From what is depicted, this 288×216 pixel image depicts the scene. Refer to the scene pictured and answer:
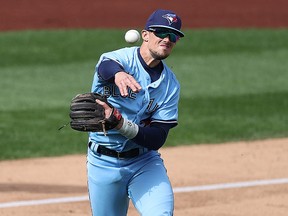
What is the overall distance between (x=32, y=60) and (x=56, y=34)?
9.78 ft

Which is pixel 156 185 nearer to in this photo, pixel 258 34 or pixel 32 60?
pixel 32 60

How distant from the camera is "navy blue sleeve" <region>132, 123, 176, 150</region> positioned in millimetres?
6160

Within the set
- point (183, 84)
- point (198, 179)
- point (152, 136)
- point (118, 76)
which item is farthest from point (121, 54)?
point (183, 84)

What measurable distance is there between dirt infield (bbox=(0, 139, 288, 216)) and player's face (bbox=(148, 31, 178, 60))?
264cm

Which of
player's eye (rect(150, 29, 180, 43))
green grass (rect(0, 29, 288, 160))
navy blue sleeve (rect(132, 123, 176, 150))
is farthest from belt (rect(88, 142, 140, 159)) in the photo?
green grass (rect(0, 29, 288, 160))

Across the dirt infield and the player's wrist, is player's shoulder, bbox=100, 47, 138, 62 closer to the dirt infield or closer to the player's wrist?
the player's wrist

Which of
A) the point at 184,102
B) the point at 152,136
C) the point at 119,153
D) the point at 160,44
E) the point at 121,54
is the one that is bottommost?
the point at 184,102

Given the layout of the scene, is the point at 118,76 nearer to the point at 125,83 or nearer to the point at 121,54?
the point at 125,83

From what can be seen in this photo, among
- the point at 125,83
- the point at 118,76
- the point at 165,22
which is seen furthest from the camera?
the point at 165,22

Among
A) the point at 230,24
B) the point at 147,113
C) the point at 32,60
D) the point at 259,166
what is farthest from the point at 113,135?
the point at 230,24

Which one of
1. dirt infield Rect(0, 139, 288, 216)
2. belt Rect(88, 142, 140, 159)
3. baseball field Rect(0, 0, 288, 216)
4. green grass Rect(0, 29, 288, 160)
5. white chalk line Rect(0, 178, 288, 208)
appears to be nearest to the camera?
belt Rect(88, 142, 140, 159)

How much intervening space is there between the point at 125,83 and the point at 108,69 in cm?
38

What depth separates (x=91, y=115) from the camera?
5.95 metres

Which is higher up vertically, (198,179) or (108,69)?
(108,69)
